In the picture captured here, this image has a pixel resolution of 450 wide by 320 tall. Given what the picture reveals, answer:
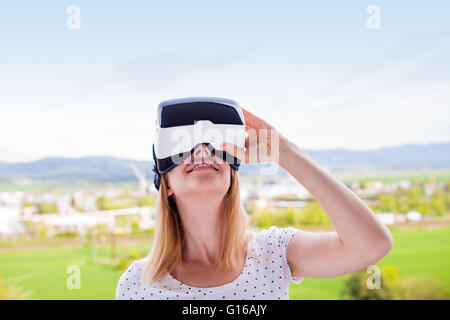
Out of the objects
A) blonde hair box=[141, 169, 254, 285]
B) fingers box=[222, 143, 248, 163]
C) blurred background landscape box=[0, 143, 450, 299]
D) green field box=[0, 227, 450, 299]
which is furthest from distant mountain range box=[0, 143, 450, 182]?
fingers box=[222, 143, 248, 163]

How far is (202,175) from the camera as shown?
699 millimetres

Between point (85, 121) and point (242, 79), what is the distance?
45.3 inches

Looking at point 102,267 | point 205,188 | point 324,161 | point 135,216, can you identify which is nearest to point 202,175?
point 205,188

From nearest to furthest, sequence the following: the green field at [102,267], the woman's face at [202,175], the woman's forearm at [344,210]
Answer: the woman's forearm at [344,210] → the woman's face at [202,175] → the green field at [102,267]

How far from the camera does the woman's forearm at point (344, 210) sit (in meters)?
0.60

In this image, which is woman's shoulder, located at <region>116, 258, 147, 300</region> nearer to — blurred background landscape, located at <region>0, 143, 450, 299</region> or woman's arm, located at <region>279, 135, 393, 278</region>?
woman's arm, located at <region>279, 135, 393, 278</region>

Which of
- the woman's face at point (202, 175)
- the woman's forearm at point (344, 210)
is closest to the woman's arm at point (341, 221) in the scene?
the woman's forearm at point (344, 210)

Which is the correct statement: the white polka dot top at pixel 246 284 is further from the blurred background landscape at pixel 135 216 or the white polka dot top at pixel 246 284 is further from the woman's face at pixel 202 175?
the blurred background landscape at pixel 135 216

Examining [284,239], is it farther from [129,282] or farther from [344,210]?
[129,282]

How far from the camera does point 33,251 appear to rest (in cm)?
309

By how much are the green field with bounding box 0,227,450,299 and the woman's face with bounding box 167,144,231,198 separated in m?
2.38

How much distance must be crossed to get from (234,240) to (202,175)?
0.15 metres

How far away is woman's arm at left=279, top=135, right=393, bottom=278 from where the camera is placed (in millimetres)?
599

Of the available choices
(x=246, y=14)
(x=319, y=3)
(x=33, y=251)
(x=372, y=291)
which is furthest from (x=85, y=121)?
(x=372, y=291)
